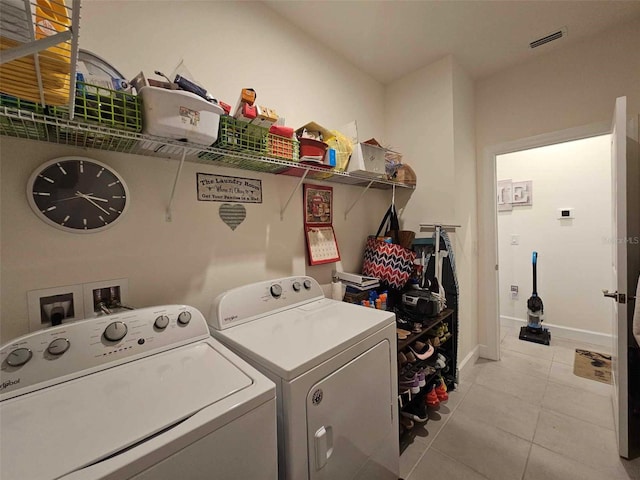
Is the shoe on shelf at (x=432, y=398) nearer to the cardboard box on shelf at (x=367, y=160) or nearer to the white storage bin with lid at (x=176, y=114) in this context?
the cardboard box on shelf at (x=367, y=160)

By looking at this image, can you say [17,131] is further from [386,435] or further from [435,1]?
[435,1]

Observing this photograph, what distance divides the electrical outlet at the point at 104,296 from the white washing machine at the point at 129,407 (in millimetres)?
179

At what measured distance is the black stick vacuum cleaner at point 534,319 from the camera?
10.2 feet

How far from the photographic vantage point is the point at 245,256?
1.49m

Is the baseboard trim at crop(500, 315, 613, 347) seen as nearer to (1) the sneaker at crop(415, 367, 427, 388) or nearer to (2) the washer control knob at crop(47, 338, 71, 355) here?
(1) the sneaker at crop(415, 367, 427, 388)

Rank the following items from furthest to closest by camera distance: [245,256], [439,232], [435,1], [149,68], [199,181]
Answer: [439,232] < [435,1] < [245,256] < [199,181] < [149,68]

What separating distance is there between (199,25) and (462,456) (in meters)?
2.81

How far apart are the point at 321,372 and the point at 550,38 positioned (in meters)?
2.89

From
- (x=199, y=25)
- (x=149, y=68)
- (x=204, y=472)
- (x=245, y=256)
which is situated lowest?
(x=204, y=472)

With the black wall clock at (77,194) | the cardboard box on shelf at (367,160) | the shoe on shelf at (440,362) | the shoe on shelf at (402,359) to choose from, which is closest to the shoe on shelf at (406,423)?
the shoe on shelf at (402,359)

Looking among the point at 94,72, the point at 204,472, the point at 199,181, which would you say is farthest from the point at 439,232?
the point at 94,72

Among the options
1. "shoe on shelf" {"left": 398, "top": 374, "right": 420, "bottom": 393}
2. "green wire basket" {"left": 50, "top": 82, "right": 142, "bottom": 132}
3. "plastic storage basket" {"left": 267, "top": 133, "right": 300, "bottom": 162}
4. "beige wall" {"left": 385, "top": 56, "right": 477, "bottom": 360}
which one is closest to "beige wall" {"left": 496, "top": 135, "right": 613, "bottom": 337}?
"beige wall" {"left": 385, "top": 56, "right": 477, "bottom": 360}

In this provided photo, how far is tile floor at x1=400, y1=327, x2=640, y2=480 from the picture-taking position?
4.82ft

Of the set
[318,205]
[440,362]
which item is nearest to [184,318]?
[318,205]
